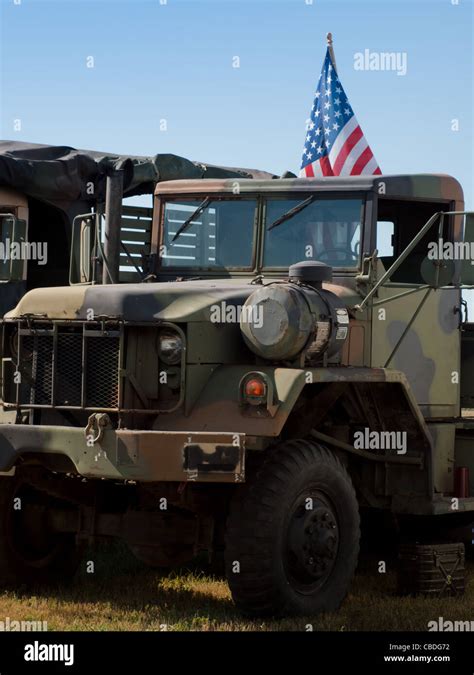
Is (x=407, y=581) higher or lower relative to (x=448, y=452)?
lower

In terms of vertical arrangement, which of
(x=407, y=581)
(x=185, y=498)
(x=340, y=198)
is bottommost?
(x=407, y=581)

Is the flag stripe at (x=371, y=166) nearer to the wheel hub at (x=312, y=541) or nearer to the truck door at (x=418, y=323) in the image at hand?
the truck door at (x=418, y=323)

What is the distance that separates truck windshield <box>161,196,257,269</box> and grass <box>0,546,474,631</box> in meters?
1.98

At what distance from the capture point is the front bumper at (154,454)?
669cm

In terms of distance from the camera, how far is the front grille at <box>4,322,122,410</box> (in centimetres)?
724

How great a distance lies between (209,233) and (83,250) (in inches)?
32.3

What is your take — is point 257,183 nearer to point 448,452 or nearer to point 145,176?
point 448,452

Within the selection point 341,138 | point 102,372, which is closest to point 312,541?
point 102,372

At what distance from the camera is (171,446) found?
676 centimetres

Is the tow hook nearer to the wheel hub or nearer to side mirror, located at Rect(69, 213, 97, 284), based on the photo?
the wheel hub
